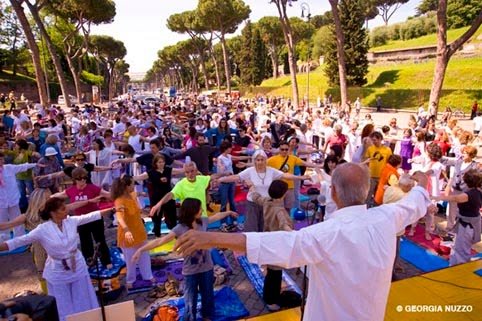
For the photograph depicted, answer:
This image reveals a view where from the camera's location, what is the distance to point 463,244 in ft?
16.6

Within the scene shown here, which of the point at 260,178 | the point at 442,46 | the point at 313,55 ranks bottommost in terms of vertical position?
the point at 260,178

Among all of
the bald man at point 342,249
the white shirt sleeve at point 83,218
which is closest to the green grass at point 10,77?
the white shirt sleeve at point 83,218

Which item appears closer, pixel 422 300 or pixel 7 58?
pixel 422 300

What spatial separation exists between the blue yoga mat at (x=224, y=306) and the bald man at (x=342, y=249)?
9.11 ft

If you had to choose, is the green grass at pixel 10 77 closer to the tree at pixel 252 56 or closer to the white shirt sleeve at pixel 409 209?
the tree at pixel 252 56

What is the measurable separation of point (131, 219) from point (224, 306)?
1683mm

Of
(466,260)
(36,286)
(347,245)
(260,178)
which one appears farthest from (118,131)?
(347,245)

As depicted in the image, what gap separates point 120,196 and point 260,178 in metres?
2.02

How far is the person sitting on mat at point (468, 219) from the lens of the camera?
4.75m

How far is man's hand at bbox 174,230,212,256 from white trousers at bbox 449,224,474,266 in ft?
15.5

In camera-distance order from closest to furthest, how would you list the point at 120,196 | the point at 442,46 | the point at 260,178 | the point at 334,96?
1. the point at 120,196
2. the point at 260,178
3. the point at 442,46
4. the point at 334,96

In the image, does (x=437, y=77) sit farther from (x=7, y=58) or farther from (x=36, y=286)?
(x=7, y=58)

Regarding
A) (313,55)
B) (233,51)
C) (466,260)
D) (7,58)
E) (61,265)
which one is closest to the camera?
(61,265)

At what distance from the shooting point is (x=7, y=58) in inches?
1907
